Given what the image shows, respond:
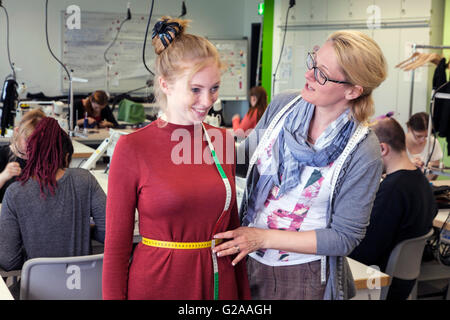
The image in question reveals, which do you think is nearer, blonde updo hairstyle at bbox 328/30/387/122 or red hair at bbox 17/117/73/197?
blonde updo hairstyle at bbox 328/30/387/122

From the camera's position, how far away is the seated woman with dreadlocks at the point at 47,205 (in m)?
2.22

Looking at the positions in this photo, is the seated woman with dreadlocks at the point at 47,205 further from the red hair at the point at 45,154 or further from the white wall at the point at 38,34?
the white wall at the point at 38,34

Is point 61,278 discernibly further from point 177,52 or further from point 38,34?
point 38,34

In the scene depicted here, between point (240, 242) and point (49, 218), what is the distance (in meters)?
1.19

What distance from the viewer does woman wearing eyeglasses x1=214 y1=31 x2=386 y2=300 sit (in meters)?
1.41

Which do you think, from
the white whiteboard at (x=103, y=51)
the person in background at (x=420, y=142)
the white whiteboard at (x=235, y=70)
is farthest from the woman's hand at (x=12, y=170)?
the white whiteboard at (x=235, y=70)

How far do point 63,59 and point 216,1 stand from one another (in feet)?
9.11

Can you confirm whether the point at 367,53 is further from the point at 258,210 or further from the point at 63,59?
the point at 63,59

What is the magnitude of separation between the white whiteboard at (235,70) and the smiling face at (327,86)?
7.98 m

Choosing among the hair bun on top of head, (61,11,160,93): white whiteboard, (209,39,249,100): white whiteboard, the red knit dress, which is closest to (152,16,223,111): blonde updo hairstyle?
the hair bun on top of head

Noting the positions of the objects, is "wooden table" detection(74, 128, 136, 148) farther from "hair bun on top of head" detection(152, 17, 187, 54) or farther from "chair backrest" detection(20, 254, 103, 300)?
"hair bun on top of head" detection(152, 17, 187, 54)

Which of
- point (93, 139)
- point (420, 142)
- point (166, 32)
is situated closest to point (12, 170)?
point (166, 32)

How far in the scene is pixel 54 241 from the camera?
89.7 inches
